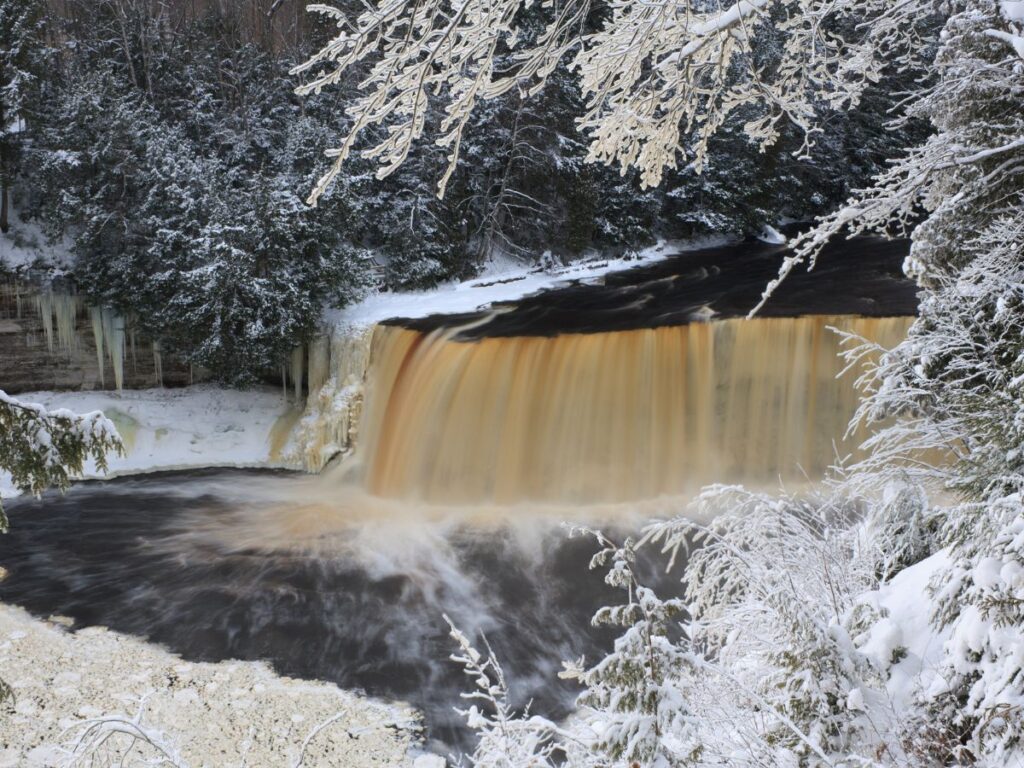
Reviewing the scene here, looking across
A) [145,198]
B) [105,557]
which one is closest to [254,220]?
[145,198]

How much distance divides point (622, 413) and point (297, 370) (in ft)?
19.4

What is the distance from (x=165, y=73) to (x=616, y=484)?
43.9ft

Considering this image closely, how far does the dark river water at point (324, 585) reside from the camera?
7.61 metres

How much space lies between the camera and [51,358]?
546 inches

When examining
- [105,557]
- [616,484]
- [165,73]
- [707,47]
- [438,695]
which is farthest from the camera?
[165,73]

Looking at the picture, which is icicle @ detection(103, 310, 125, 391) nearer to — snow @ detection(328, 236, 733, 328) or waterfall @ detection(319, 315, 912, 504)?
snow @ detection(328, 236, 733, 328)

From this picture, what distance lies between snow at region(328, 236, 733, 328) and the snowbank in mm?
6892

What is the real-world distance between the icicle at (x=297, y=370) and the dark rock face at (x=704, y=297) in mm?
1852

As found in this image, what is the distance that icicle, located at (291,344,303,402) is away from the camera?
13.8 meters

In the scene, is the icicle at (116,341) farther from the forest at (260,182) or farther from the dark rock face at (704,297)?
the dark rock face at (704,297)

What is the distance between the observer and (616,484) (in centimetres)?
1070

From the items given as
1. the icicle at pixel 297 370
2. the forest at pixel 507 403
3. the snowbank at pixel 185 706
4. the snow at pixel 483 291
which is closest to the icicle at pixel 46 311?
the forest at pixel 507 403

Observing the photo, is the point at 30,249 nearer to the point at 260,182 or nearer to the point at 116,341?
the point at 116,341

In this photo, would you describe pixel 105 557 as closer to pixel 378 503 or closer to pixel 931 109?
pixel 378 503
